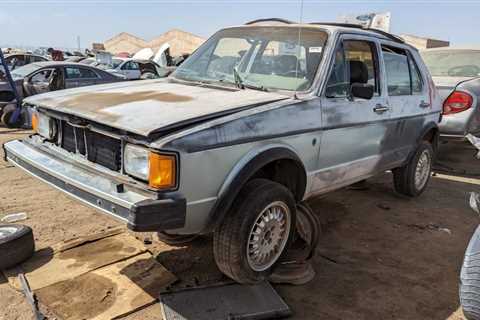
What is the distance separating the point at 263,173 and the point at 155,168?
1058 mm

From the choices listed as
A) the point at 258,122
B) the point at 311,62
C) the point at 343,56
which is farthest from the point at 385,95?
the point at 258,122

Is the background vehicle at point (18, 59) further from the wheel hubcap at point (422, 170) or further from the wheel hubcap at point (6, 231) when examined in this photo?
the wheel hubcap at point (422, 170)

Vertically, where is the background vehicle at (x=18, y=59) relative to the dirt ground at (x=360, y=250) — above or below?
above

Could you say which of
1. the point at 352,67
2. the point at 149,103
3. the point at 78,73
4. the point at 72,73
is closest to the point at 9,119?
the point at 72,73

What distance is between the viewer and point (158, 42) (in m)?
49.0

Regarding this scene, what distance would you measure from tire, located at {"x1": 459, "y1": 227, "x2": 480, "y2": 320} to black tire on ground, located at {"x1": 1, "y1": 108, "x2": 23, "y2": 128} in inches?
357

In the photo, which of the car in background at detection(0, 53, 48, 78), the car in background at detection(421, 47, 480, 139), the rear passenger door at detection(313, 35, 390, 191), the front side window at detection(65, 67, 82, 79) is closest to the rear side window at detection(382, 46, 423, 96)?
the rear passenger door at detection(313, 35, 390, 191)

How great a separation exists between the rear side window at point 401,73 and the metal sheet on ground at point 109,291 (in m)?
2.87

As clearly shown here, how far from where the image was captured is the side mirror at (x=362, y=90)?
3.66 m

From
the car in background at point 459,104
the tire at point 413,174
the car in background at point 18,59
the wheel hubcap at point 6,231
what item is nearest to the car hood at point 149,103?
the wheel hubcap at point 6,231

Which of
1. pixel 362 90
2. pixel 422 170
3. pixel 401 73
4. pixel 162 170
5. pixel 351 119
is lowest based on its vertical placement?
pixel 422 170

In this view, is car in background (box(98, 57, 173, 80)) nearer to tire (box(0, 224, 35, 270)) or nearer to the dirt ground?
the dirt ground

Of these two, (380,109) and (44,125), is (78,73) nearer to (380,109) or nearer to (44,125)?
(44,125)

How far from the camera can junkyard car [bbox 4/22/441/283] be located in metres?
2.59
